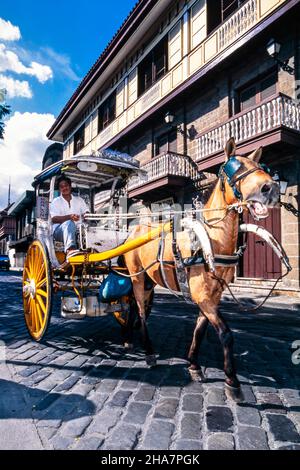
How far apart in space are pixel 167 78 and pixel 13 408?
1472 centimetres

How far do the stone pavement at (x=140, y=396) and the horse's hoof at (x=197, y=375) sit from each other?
71 mm

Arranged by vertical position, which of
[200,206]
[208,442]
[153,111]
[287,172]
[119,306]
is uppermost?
[153,111]

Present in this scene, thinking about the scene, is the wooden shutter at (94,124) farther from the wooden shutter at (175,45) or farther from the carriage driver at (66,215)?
the carriage driver at (66,215)

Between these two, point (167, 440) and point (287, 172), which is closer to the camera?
point (167, 440)

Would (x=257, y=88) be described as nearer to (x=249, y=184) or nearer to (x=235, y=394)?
(x=249, y=184)

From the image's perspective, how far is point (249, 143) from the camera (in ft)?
32.1

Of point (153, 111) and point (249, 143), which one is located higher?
point (153, 111)

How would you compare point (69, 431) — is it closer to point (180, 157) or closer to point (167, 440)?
point (167, 440)

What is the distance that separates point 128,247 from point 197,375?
61.0 inches

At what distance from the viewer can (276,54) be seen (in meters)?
9.16

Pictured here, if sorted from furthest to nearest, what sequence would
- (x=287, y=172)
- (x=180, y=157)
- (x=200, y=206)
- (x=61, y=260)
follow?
(x=180, y=157) < (x=287, y=172) < (x=61, y=260) < (x=200, y=206)

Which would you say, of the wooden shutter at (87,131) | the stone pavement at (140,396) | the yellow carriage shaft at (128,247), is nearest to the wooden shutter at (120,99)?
the wooden shutter at (87,131)

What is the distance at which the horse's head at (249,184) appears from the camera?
250 centimetres

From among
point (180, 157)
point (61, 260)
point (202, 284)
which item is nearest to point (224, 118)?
point (180, 157)
